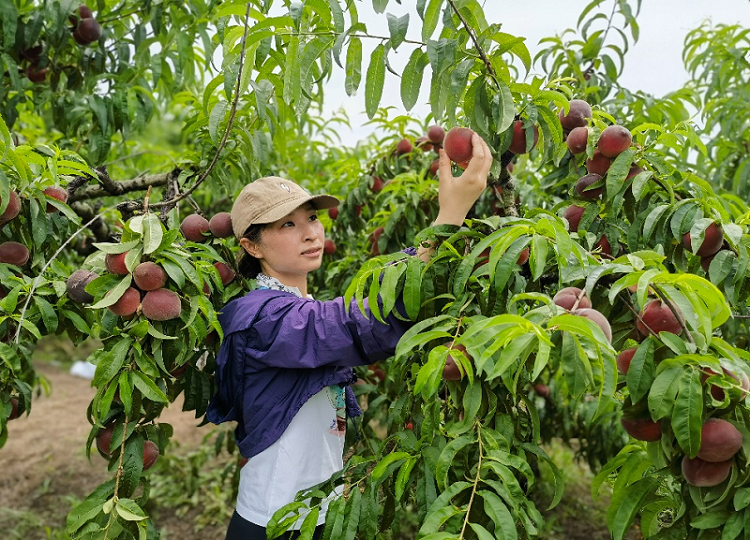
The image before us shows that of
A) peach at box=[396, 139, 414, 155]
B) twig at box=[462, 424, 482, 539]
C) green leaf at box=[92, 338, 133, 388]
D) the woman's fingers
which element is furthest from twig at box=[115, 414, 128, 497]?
peach at box=[396, 139, 414, 155]

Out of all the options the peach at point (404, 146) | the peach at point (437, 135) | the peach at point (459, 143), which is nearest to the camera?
the peach at point (459, 143)

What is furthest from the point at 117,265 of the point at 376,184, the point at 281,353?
the point at 376,184

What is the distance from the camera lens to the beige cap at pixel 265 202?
1867 mm

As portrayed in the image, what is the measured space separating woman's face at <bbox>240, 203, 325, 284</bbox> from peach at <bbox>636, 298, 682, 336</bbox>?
0.99 meters

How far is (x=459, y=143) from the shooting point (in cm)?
154

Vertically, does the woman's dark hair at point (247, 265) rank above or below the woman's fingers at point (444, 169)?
below

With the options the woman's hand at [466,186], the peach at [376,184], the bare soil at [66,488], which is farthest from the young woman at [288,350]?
the bare soil at [66,488]

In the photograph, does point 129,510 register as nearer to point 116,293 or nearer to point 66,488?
point 116,293

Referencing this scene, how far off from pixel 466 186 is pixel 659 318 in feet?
1.81

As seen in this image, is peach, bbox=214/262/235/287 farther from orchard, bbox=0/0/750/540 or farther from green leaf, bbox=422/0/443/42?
green leaf, bbox=422/0/443/42

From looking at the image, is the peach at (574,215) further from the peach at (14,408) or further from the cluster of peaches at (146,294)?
the peach at (14,408)

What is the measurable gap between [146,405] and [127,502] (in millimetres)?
251

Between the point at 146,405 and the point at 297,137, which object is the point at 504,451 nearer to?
the point at 146,405

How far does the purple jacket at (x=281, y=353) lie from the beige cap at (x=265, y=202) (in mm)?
221
